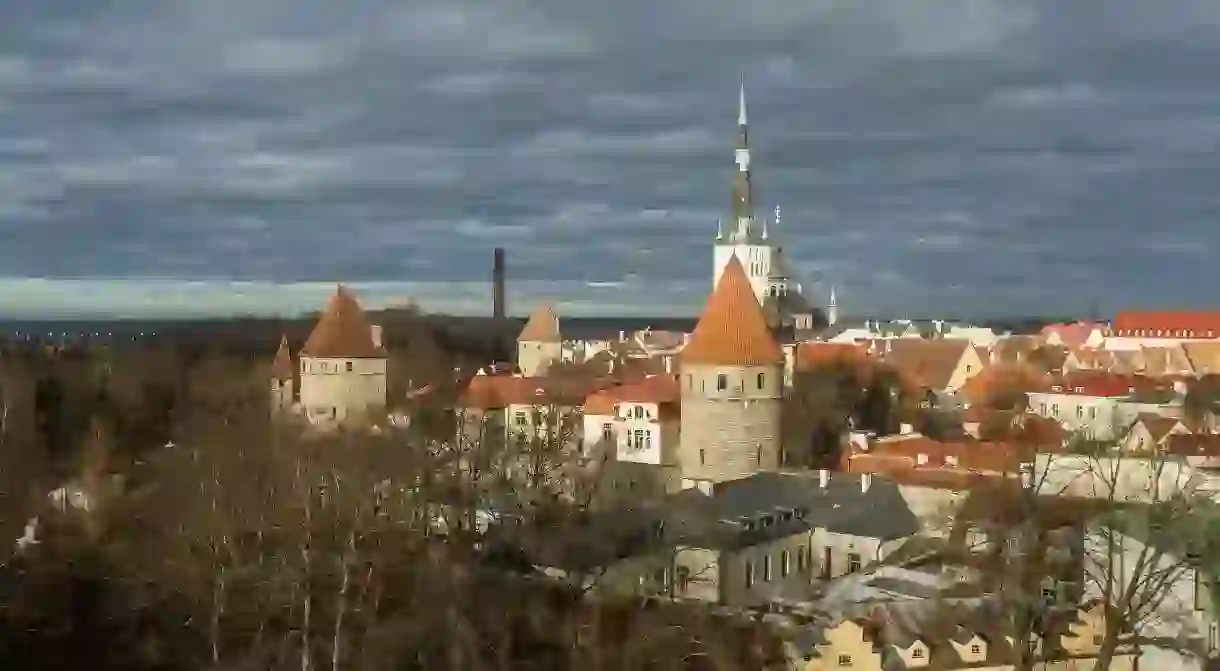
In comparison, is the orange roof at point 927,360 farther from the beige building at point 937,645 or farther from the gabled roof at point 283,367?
the beige building at point 937,645

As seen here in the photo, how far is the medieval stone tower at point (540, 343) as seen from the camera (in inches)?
2323

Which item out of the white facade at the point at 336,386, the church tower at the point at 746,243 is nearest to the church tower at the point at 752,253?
the church tower at the point at 746,243

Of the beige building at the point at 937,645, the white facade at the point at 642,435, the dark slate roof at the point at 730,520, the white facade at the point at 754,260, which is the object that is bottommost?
the beige building at the point at 937,645

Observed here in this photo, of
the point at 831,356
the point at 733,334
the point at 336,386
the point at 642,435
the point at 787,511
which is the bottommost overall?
the point at 787,511

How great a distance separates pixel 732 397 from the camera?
105 ft

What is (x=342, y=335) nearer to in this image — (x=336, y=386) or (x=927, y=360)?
(x=336, y=386)

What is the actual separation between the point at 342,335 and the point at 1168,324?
58.5 metres

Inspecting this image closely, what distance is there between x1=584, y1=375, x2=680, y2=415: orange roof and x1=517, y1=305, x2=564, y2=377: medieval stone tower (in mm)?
16397

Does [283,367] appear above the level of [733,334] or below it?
below

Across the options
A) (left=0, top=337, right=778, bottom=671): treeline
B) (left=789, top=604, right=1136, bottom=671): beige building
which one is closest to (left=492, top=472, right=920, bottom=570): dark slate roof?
(left=0, top=337, right=778, bottom=671): treeline

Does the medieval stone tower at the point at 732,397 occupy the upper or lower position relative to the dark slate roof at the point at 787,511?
upper

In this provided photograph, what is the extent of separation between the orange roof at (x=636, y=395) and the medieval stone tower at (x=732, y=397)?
22.3ft

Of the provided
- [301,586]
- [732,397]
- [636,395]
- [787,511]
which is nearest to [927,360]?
[636,395]

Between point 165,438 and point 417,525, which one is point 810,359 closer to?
point 165,438
